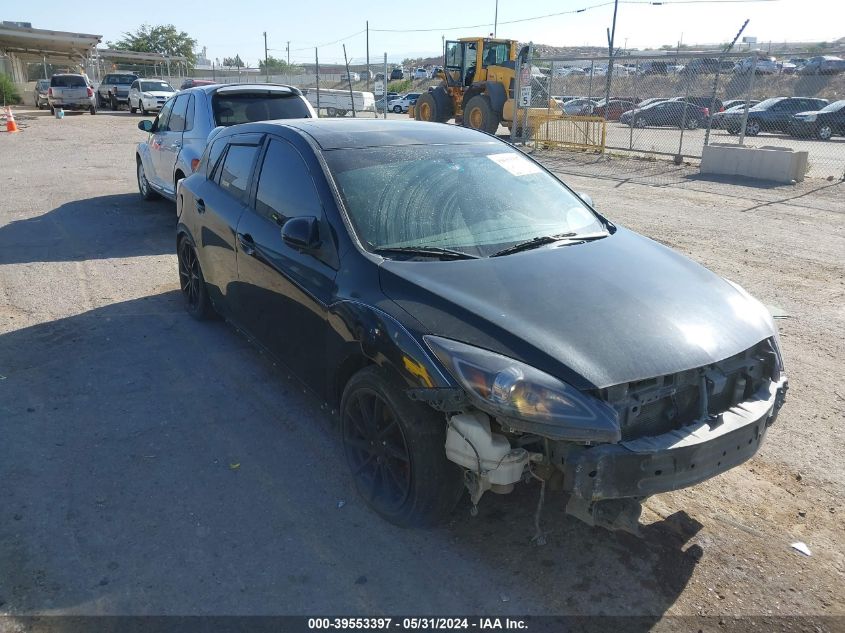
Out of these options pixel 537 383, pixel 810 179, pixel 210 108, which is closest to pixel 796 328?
pixel 537 383

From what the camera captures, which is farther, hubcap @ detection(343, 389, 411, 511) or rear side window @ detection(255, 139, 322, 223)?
rear side window @ detection(255, 139, 322, 223)

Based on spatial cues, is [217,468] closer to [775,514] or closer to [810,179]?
[775,514]

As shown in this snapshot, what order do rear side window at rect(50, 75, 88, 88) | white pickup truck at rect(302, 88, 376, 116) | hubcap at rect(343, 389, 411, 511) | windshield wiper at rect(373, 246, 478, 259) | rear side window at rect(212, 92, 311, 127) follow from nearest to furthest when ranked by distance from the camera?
1. hubcap at rect(343, 389, 411, 511)
2. windshield wiper at rect(373, 246, 478, 259)
3. rear side window at rect(212, 92, 311, 127)
4. white pickup truck at rect(302, 88, 376, 116)
5. rear side window at rect(50, 75, 88, 88)

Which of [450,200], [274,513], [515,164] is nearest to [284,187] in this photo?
[450,200]

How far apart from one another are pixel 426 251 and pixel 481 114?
18.1 meters

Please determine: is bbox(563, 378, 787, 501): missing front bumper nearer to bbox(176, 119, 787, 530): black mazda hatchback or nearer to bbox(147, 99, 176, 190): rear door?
bbox(176, 119, 787, 530): black mazda hatchback

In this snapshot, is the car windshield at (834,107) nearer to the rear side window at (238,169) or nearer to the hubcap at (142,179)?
the hubcap at (142,179)

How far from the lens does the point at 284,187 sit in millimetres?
4117

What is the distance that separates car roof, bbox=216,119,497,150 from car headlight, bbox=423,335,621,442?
197 centimetres

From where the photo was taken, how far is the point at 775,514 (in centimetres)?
336

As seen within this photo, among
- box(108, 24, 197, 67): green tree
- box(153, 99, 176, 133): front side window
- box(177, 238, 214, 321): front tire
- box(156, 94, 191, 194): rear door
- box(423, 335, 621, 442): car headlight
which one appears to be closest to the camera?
box(423, 335, 621, 442): car headlight

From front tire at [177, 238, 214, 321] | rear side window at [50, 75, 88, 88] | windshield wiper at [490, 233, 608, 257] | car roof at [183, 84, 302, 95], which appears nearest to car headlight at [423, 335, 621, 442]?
windshield wiper at [490, 233, 608, 257]

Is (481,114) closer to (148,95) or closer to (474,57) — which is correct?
(474,57)

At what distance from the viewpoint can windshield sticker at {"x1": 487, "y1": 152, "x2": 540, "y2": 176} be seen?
431 cm
